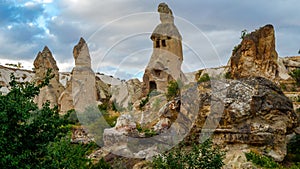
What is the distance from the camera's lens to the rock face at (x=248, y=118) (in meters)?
11.7

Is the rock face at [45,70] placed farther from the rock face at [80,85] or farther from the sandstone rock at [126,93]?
the sandstone rock at [126,93]

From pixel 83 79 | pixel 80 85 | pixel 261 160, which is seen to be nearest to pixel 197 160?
pixel 261 160

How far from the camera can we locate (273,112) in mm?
12062

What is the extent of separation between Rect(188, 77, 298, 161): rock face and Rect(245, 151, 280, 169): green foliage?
442mm

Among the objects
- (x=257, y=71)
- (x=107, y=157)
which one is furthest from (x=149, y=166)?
(x=257, y=71)

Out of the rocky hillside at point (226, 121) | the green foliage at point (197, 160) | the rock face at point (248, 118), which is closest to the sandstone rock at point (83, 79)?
the rocky hillside at point (226, 121)

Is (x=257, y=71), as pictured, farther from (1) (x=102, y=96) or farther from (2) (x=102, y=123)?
(1) (x=102, y=96)

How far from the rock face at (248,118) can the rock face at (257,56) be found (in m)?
6.24

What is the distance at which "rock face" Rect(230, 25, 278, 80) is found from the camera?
19.0 m

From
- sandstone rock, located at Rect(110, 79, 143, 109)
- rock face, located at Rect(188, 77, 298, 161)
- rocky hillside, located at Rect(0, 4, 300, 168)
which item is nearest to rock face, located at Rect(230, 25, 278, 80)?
rocky hillside, located at Rect(0, 4, 300, 168)

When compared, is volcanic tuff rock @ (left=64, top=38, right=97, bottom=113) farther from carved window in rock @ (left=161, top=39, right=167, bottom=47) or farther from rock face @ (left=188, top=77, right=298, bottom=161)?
rock face @ (left=188, top=77, right=298, bottom=161)

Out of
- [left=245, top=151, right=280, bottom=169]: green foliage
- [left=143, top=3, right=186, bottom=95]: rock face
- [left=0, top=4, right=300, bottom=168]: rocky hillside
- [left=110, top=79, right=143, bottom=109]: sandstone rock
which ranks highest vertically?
[left=143, top=3, right=186, bottom=95]: rock face

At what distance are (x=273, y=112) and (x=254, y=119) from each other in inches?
24.2

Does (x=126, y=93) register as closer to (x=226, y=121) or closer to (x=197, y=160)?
(x=226, y=121)
